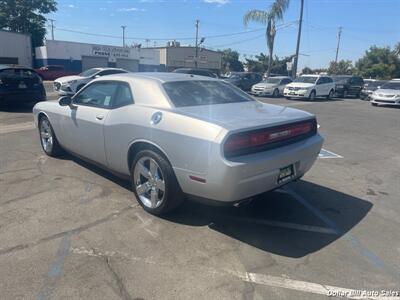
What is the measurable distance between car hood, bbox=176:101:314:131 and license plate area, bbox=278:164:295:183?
487 mm

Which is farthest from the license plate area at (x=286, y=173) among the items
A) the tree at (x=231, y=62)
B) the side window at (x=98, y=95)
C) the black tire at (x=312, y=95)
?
the tree at (x=231, y=62)

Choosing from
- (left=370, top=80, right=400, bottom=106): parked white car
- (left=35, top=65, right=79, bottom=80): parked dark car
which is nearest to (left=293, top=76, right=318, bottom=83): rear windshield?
(left=370, top=80, right=400, bottom=106): parked white car

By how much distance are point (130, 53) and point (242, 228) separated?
2025 inches

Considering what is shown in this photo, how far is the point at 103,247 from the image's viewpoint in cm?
339

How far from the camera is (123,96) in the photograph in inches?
176

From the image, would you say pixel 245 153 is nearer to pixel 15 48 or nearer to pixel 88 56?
pixel 15 48

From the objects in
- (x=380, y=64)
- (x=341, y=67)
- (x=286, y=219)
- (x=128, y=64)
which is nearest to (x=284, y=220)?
(x=286, y=219)

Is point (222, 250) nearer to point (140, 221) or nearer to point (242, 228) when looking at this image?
point (242, 228)

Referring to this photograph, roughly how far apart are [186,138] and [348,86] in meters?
26.7

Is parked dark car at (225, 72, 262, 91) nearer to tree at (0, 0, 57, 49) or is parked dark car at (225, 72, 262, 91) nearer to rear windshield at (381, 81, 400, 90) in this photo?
rear windshield at (381, 81, 400, 90)

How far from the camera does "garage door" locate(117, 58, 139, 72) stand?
51812 millimetres

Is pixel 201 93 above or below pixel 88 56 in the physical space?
below

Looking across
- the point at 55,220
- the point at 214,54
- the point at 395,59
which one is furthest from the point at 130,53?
the point at 55,220

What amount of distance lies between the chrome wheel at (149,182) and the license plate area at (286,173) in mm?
1232
